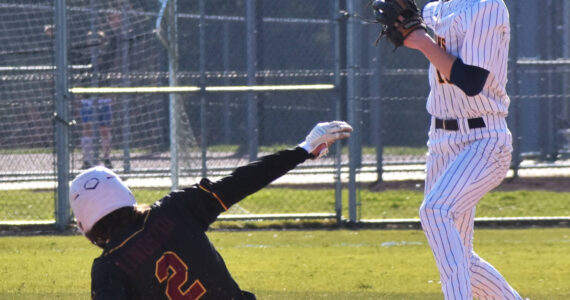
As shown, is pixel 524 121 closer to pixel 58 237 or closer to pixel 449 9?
pixel 58 237

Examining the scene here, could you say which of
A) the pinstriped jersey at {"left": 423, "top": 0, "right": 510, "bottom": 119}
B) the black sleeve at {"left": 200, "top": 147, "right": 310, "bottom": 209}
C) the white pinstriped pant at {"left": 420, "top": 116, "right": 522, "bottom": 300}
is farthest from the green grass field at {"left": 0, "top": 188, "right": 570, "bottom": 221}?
the black sleeve at {"left": 200, "top": 147, "right": 310, "bottom": 209}

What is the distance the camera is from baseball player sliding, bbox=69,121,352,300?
3311 millimetres

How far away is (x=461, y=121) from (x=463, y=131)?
2.0 inches

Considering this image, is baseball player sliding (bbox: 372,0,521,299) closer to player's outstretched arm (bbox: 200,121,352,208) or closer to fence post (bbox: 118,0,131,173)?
player's outstretched arm (bbox: 200,121,352,208)

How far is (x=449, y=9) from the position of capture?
502 centimetres

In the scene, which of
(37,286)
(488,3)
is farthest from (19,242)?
(488,3)

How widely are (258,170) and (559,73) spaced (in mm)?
9623

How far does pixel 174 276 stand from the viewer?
334 centimetres

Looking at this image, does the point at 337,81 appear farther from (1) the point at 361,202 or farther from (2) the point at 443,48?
(2) the point at 443,48

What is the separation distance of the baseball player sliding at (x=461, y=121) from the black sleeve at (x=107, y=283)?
1772 millimetres

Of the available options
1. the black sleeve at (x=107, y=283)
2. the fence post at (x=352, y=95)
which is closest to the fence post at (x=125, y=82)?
the fence post at (x=352, y=95)

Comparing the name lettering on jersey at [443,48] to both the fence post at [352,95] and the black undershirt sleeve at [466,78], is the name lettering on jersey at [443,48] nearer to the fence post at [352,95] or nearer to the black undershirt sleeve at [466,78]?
the black undershirt sleeve at [466,78]

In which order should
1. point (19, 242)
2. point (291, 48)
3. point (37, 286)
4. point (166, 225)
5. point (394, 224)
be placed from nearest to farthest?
point (166, 225) → point (37, 286) → point (19, 242) → point (394, 224) → point (291, 48)

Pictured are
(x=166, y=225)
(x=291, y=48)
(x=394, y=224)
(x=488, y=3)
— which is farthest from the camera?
(x=291, y=48)
